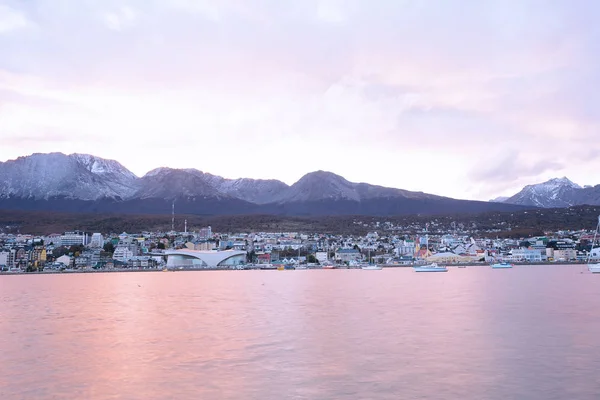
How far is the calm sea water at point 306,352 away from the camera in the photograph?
11.3m

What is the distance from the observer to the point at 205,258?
9562 cm

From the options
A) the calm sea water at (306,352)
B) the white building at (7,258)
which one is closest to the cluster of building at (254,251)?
the white building at (7,258)

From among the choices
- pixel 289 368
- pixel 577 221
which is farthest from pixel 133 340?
pixel 577 221

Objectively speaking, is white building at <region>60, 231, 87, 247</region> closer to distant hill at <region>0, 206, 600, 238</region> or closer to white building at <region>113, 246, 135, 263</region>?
white building at <region>113, 246, 135, 263</region>

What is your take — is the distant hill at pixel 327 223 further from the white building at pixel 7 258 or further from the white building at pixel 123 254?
the white building at pixel 7 258

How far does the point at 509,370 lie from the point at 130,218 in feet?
430

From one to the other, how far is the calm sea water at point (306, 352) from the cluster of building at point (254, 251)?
66379 millimetres

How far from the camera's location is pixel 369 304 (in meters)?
27.6

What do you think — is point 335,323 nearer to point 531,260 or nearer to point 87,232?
point 531,260

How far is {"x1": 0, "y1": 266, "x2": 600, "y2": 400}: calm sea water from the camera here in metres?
11.3

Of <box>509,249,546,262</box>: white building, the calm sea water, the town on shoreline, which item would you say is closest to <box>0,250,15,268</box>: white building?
the town on shoreline

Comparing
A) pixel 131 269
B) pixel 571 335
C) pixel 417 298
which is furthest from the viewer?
pixel 131 269

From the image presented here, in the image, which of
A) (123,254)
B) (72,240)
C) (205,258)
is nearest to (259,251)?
(205,258)

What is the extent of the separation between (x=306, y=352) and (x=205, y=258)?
8210 centimetres
